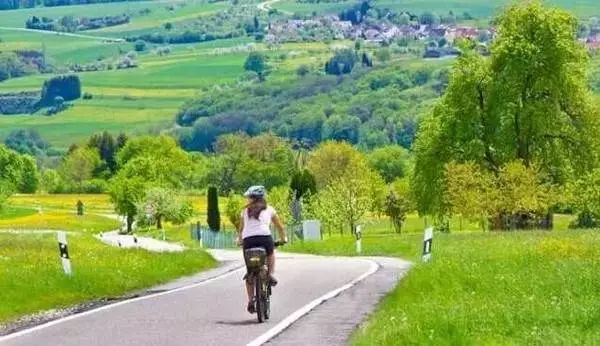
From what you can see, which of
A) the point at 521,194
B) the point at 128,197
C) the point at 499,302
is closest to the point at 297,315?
the point at 499,302

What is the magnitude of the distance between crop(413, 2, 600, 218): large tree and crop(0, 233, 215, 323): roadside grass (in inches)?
1257

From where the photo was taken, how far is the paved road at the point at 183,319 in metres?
17.1

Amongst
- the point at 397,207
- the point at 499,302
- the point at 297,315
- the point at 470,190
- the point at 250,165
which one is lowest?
the point at 250,165

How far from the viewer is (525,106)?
66.9 metres

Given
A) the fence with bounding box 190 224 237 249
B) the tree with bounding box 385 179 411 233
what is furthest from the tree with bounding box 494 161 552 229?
the tree with bounding box 385 179 411 233

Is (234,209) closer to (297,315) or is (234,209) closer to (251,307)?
(297,315)

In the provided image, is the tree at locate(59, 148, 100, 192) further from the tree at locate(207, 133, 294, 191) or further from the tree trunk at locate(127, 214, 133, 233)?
the tree trunk at locate(127, 214, 133, 233)

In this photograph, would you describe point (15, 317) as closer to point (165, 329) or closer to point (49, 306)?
point (49, 306)

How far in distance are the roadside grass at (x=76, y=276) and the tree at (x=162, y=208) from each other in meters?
89.2

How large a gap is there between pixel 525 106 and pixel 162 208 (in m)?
64.9

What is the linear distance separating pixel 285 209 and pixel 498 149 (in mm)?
42189

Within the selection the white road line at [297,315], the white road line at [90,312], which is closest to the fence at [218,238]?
the white road line at [90,312]

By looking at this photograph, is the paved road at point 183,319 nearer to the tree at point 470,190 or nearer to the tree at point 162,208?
the tree at point 470,190

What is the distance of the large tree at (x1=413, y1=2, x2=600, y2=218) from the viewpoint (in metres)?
66.9
